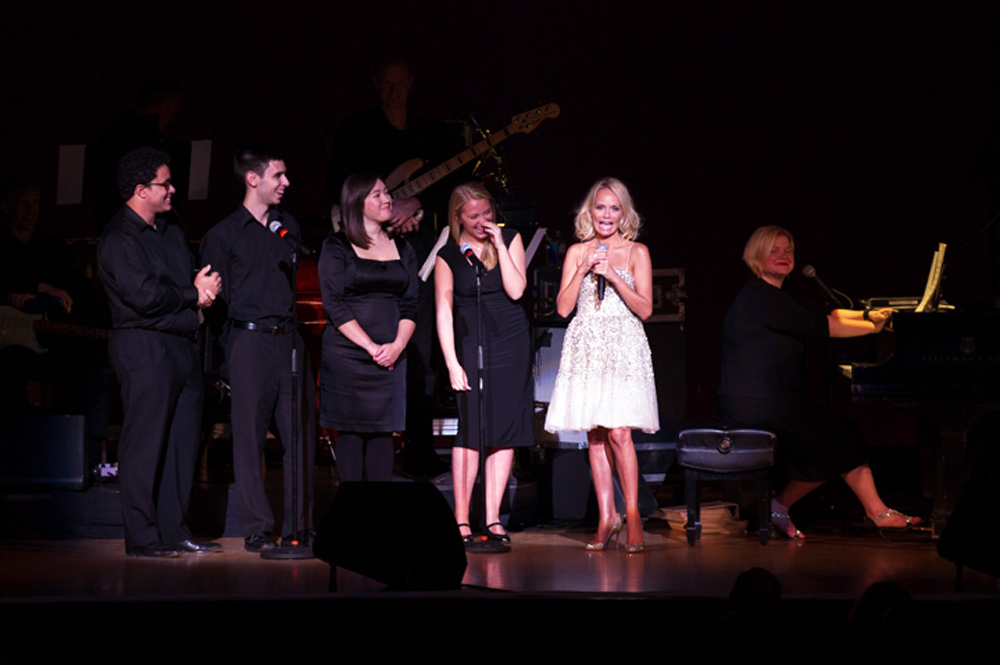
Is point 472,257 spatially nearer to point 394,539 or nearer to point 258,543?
point 258,543

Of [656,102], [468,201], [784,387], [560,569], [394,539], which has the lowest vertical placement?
[560,569]

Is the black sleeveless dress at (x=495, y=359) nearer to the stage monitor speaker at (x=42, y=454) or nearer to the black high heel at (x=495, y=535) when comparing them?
the black high heel at (x=495, y=535)

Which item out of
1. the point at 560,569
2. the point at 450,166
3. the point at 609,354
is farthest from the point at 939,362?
the point at 450,166

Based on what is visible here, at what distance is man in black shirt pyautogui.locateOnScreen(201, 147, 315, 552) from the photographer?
4.99m

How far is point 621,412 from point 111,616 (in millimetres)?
2366

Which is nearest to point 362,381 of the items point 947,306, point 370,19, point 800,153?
point 947,306

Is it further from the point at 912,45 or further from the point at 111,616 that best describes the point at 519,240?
the point at 912,45

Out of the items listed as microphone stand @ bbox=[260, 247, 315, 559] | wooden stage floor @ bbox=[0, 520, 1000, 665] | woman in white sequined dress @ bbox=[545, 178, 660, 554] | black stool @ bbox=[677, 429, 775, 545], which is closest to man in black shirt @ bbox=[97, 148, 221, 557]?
microphone stand @ bbox=[260, 247, 315, 559]

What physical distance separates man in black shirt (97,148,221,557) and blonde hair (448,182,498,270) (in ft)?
3.65

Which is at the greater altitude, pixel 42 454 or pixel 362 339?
pixel 362 339

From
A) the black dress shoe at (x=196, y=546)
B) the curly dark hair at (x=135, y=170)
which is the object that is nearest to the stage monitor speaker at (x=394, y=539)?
the black dress shoe at (x=196, y=546)

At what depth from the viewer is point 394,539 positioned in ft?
11.3

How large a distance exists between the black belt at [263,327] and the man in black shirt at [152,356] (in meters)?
0.18

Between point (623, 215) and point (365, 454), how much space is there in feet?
5.26
